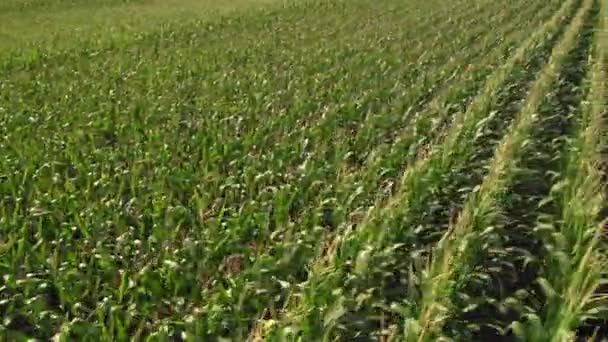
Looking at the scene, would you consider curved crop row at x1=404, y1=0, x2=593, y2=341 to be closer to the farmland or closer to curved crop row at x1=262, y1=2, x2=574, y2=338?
the farmland

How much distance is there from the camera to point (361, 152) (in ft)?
30.0

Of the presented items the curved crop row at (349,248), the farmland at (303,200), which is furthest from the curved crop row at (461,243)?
the curved crop row at (349,248)

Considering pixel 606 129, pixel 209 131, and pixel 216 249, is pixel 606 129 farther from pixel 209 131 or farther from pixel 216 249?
pixel 216 249

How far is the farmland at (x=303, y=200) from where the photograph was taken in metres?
5.07

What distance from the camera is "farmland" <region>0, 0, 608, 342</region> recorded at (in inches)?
199

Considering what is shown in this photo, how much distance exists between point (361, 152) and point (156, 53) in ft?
29.9

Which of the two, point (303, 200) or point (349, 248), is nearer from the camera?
point (349, 248)

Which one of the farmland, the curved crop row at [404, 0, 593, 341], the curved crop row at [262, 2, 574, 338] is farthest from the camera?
the farmland

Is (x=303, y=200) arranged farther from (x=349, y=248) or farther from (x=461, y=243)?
(x=461, y=243)

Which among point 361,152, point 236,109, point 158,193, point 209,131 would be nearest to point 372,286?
point 158,193

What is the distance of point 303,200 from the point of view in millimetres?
7137

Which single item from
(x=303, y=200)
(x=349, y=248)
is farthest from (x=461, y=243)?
(x=303, y=200)

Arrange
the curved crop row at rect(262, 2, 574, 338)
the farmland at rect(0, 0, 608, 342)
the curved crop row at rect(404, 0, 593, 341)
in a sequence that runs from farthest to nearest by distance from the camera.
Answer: the farmland at rect(0, 0, 608, 342) < the curved crop row at rect(262, 2, 574, 338) < the curved crop row at rect(404, 0, 593, 341)

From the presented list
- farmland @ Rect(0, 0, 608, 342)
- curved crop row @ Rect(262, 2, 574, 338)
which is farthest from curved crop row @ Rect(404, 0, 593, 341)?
curved crop row @ Rect(262, 2, 574, 338)
